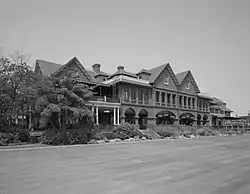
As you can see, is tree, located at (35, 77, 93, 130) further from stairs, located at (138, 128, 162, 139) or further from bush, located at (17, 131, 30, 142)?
stairs, located at (138, 128, 162, 139)

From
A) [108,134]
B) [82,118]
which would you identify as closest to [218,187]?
[82,118]

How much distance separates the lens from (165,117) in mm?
39875

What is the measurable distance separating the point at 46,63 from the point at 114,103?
1076 cm

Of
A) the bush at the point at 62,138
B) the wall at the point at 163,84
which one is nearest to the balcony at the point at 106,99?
the wall at the point at 163,84

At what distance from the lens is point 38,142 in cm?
2211

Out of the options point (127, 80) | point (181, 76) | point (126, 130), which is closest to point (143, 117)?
point (127, 80)

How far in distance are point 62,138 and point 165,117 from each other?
22.4 meters

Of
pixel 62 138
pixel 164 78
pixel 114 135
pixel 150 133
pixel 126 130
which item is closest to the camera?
pixel 62 138

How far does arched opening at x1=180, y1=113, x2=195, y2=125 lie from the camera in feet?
141

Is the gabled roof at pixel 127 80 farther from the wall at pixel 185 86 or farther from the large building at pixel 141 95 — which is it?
the wall at pixel 185 86

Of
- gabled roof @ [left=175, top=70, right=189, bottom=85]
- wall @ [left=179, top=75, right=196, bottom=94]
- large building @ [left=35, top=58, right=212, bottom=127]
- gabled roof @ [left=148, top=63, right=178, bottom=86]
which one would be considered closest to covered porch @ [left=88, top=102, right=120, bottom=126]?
large building @ [left=35, top=58, right=212, bottom=127]

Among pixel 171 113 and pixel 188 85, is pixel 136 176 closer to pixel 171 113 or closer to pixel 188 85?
pixel 171 113

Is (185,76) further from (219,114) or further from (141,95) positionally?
(219,114)

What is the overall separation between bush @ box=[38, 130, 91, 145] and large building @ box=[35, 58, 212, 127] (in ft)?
23.5
